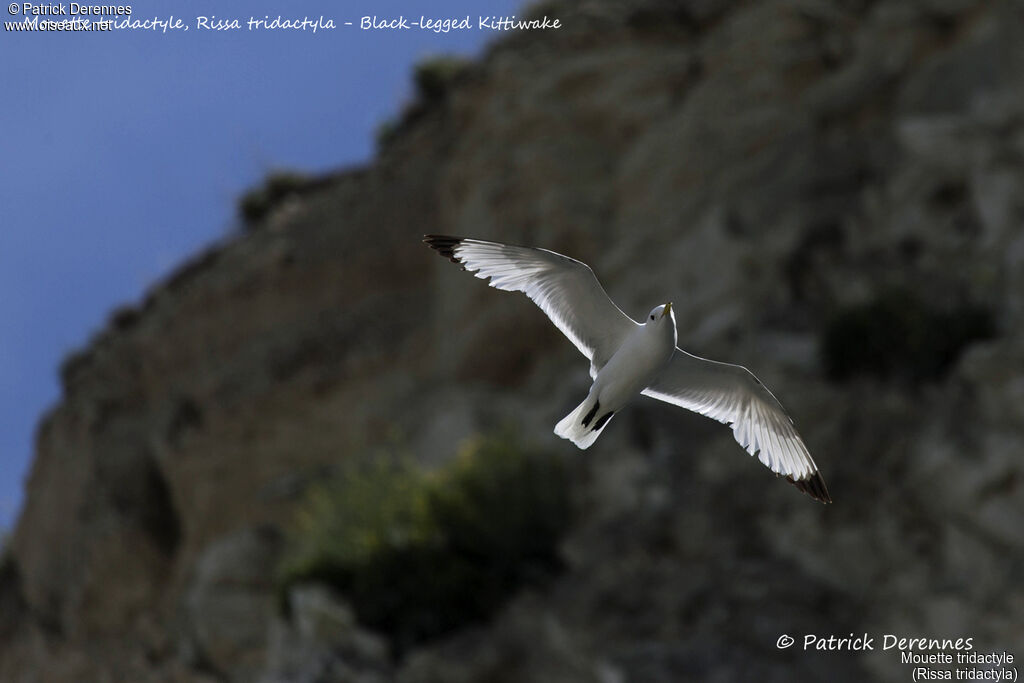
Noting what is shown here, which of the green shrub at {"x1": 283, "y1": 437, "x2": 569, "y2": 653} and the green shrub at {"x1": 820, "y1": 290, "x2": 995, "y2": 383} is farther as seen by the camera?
the green shrub at {"x1": 283, "y1": 437, "x2": 569, "y2": 653}

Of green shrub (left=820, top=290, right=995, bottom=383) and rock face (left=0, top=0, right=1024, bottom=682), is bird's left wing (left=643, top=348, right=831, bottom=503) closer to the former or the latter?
rock face (left=0, top=0, right=1024, bottom=682)

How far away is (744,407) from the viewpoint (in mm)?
7906

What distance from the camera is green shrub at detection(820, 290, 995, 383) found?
36.3ft

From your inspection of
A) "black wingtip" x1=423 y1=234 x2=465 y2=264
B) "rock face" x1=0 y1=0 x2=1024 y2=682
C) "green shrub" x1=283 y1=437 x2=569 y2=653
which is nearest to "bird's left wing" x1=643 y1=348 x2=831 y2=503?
"black wingtip" x1=423 y1=234 x2=465 y2=264

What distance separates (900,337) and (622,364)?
4.82m

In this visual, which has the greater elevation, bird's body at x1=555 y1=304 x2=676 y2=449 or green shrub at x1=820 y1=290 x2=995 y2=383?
green shrub at x1=820 y1=290 x2=995 y2=383

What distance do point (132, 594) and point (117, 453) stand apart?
1924mm

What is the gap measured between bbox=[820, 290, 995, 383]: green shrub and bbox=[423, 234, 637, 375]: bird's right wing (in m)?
4.28

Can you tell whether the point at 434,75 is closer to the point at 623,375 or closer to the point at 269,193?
the point at 269,193

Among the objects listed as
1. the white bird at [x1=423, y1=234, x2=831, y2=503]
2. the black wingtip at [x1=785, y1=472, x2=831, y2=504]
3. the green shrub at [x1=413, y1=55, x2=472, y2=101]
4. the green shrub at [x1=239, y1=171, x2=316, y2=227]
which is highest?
the green shrub at [x1=413, y1=55, x2=472, y2=101]

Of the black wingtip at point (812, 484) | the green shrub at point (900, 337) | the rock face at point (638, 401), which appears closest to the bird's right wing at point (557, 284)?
the black wingtip at point (812, 484)

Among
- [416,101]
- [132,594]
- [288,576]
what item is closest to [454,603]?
[288,576]

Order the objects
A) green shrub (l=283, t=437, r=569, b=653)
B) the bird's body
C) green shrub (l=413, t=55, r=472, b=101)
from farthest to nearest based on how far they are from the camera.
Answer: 1. green shrub (l=413, t=55, r=472, b=101)
2. green shrub (l=283, t=437, r=569, b=653)
3. the bird's body

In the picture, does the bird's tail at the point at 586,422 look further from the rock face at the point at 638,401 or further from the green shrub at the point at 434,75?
the green shrub at the point at 434,75
